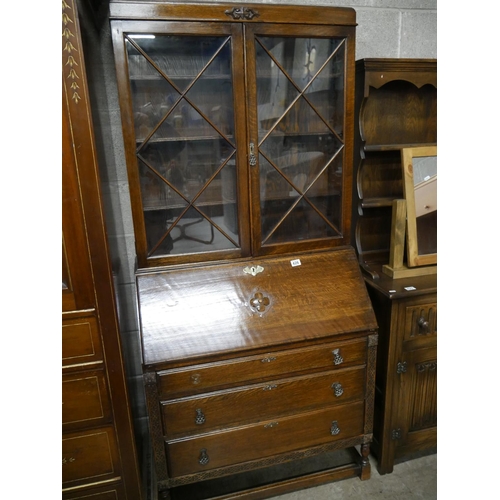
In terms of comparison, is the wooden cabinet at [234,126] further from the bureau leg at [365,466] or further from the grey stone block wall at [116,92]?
the bureau leg at [365,466]

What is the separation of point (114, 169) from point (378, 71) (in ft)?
3.90

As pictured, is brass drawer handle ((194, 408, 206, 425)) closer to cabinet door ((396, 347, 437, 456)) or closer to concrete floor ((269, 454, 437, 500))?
concrete floor ((269, 454, 437, 500))

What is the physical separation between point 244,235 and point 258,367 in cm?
49

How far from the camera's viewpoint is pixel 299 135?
4.89ft

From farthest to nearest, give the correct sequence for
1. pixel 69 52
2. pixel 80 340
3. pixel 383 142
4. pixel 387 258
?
pixel 387 258 → pixel 383 142 → pixel 80 340 → pixel 69 52

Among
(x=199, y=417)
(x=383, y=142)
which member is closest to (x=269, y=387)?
(x=199, y=417)

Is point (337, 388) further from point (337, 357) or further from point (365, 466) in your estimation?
point (365, 466)

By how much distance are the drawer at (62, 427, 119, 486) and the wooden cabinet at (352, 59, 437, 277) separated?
123cm

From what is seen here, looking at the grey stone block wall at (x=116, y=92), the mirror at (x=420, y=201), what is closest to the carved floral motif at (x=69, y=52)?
the grey stone block wall at (x=116, y=92)

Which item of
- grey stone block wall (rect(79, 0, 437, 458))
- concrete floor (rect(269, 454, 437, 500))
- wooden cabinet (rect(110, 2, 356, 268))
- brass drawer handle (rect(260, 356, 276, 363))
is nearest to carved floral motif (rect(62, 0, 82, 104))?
wooden cabinet (rect(110, 2, 356, 268))

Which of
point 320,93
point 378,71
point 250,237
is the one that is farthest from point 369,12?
point 250,237

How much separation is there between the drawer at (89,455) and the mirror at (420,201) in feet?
4.51
